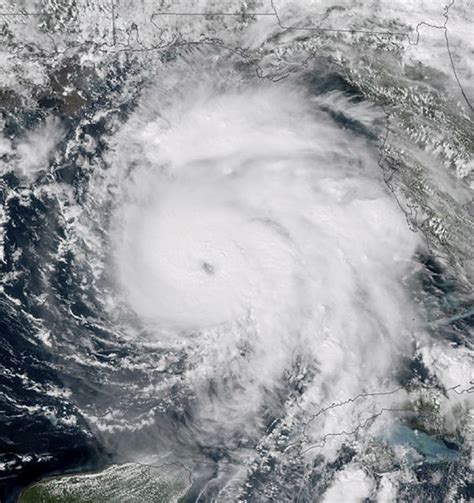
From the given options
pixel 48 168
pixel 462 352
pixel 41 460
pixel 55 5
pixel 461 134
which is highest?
pixel 461 134

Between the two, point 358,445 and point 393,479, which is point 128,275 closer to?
point 358,445

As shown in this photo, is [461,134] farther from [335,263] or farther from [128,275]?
[128,275]

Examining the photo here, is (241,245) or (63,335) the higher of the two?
(241,245)

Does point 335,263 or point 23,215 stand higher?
point 335,263

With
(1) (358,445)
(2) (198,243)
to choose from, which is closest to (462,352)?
(1) (358,445)

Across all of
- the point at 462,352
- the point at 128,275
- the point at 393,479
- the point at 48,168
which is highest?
the point at 462,352

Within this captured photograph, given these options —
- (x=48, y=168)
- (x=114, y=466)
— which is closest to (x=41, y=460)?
(x=114, y=466)
